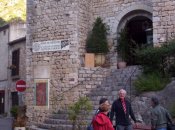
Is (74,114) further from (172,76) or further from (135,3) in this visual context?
(135,3)

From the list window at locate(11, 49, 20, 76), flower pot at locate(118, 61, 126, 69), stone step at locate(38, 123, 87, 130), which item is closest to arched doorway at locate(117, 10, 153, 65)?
flower pot at locate(118, 61, 126, 69)

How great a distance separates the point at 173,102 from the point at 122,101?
3.92m

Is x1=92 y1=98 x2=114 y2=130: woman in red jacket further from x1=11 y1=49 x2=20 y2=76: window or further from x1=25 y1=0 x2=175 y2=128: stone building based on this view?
x1=11 y1=49 x2=20 y2=76: window

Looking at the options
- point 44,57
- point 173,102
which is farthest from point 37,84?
point 173,102

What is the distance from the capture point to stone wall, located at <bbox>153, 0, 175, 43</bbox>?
14484 millimetres

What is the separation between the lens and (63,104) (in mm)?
15578

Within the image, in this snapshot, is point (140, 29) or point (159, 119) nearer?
point (159, 119)

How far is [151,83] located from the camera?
1296 centimetres

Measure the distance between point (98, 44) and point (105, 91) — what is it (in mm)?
2716

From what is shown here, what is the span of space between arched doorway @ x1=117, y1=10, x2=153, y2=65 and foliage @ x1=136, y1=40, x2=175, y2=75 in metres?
2.57

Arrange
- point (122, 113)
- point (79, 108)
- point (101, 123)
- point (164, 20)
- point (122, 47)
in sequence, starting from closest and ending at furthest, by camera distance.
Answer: point (101, 123) → point (122, 113) → point (79, 108) → point (164, 20) → point (122, 47)

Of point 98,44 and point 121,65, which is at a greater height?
point 98,44

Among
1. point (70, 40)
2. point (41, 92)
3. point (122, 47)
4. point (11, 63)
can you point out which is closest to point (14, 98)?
point (11, 63)

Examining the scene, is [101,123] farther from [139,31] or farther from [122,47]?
[139,31]
